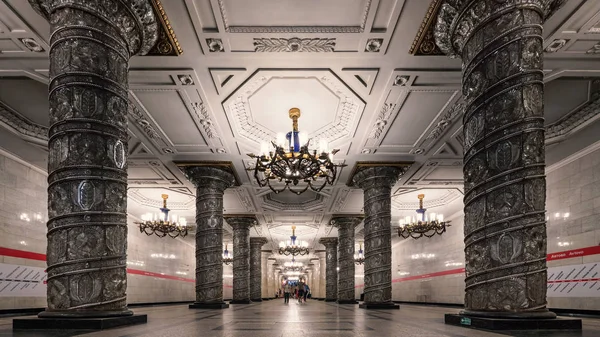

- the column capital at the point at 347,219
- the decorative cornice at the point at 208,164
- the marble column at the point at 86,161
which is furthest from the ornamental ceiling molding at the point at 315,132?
the column capital at the point at 347,219

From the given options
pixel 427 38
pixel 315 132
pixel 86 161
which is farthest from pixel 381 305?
pixel 86 161

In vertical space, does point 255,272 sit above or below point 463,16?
below

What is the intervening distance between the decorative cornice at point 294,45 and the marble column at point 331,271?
68.9ft

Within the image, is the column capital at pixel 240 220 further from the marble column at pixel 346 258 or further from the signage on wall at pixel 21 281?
the signage on wall at pixel 21 281

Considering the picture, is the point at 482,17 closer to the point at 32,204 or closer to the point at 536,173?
the point at 536,173

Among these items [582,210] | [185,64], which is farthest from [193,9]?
[582,210]

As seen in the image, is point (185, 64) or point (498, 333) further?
point (185, 64)

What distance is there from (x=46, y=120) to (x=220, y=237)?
5.35m

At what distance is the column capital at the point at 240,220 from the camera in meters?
20.1

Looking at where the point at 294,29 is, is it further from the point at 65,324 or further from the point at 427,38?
the point at 65,324

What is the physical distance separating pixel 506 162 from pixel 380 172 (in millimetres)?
7925

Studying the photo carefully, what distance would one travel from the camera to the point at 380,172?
1245cm

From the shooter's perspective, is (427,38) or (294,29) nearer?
(294,29)

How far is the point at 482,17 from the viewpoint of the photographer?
4.95 metres
